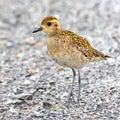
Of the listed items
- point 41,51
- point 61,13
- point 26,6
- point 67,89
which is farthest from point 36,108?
point 26,6

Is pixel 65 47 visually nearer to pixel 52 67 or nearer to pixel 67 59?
pixel 67 59

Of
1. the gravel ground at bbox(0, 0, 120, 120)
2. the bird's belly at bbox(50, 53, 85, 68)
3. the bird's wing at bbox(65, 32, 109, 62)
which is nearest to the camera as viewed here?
the bird's belly at bbox(50, 53, 85, 68)

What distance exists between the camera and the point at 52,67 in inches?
399

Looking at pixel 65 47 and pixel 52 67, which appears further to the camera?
pixel 52 67

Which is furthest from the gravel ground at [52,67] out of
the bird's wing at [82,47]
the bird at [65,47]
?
the bird at [65,47]

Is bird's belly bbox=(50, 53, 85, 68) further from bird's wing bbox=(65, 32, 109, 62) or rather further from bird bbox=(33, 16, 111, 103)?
Answer: bird's wing bbox=(65, 32, 109, 62)

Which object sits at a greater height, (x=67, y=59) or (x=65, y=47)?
(x=65, y=47)

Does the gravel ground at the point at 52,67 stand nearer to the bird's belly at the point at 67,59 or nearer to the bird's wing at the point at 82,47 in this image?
the bird's wing at the point at 82,47

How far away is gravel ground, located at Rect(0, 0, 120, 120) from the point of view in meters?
7.98

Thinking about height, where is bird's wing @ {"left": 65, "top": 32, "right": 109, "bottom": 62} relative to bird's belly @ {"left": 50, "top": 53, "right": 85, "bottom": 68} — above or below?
above

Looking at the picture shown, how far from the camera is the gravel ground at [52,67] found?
7980mm

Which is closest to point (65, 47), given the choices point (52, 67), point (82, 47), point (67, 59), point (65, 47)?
point (65, 47)

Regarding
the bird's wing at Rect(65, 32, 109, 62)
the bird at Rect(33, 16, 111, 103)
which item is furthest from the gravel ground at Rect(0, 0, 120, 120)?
the bird at Rect(33, 16, 111, 103)

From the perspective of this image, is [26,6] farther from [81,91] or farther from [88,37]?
[81,91]
